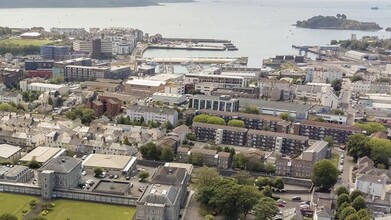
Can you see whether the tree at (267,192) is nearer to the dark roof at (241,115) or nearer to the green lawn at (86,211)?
the green lawn at (86,211)

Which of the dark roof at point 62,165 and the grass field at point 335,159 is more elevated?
the dark roof at point 62,165

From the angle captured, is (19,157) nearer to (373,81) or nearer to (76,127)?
(76,127)

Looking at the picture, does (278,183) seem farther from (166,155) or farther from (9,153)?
(9,153)

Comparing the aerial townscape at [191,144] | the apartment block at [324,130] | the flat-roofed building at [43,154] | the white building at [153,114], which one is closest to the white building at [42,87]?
the aerial townscape at [191,144]

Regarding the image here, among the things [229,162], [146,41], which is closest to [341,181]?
[229,162]

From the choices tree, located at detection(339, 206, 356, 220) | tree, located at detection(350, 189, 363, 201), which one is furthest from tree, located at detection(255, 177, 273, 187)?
tree, located at detection(339, 206, 356, 220)
